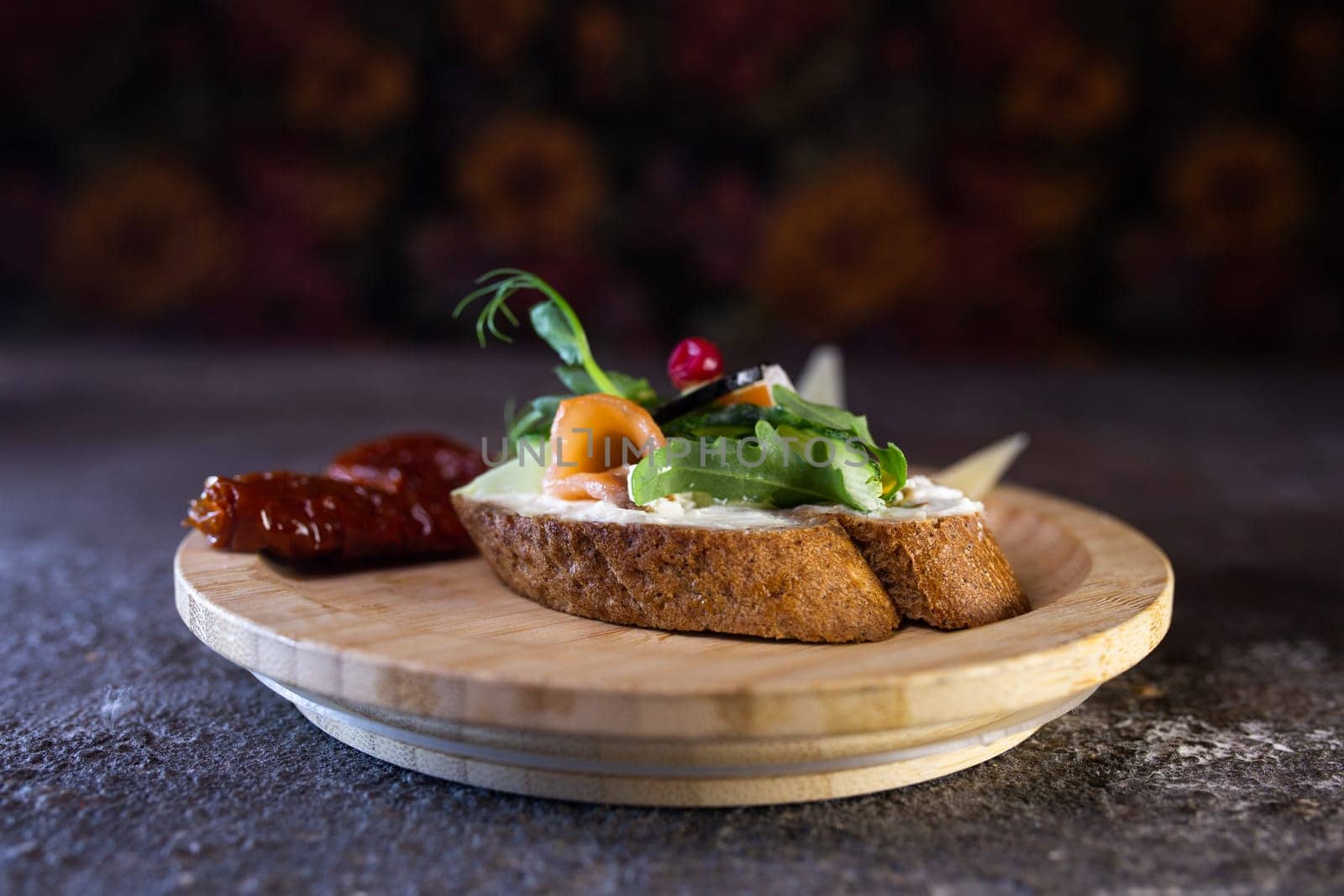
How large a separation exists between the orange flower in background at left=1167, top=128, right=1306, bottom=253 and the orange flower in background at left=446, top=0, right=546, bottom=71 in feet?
13.2

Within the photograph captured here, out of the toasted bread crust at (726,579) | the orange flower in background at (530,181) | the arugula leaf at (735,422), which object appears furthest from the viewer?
the orange flower in background at (530,181)

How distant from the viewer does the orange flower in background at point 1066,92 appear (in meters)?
7.34

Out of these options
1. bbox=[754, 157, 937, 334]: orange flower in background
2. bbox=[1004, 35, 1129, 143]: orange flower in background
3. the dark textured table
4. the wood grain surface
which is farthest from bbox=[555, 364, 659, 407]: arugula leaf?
bbox=[1004, 35, 1129, 143]: orange flower in background

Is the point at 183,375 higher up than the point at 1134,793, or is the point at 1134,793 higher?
the point at 183,375

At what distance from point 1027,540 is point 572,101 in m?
5.82

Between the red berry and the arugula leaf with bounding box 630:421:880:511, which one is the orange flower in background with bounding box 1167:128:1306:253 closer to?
the red berry

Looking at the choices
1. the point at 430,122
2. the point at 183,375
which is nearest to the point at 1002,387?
the point at 430,122

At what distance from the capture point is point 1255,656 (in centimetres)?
243

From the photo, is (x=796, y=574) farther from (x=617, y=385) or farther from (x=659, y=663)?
(x=617, y=385)

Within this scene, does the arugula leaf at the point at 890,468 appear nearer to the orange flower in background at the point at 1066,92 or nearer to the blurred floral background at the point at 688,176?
the blurred floral background at the point at 688,176

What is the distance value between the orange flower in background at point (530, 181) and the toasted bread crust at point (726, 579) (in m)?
5.91

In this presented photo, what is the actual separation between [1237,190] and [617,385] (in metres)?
6.46

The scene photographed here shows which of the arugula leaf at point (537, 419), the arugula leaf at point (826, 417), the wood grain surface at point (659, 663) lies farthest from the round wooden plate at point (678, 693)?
the arugula leaf at point (537, 419)

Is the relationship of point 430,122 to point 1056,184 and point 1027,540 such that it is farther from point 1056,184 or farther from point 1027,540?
point 1027,540
